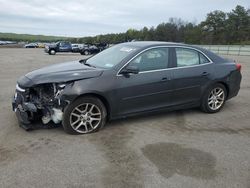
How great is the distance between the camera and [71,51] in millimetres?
40125

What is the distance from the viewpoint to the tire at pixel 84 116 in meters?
5.27

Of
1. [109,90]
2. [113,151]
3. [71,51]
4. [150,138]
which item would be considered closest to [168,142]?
[150,138]

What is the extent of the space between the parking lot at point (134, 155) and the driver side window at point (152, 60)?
1050 mm

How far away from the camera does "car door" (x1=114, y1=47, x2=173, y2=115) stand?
5707mm

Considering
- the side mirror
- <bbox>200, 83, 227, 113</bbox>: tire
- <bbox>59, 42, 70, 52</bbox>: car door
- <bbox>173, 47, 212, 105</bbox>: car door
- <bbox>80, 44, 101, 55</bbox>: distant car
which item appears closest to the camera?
the side mirror

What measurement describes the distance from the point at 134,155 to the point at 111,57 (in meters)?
2.36

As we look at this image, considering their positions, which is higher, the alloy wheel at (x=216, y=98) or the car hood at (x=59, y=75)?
the car hood at (x=59, y=75)

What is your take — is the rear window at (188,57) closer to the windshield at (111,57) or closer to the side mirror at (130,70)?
the windshield at (111,57)

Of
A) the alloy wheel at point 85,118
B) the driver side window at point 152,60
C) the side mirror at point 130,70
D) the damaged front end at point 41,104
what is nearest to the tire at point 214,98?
the driver side window at point 152,60

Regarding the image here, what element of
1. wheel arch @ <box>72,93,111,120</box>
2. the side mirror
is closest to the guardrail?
the side mirror

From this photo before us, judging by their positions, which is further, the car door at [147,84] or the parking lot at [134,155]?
the car door at [147,84]

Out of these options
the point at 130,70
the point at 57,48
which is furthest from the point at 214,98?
the point at 57,48

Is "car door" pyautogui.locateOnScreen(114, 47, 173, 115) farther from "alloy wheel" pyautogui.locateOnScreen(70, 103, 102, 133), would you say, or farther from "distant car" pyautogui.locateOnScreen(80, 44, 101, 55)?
"distant car" pyautogui.locateOnScreen(80, 44, 101, 55)

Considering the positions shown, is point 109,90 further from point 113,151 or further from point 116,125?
point 113,151
